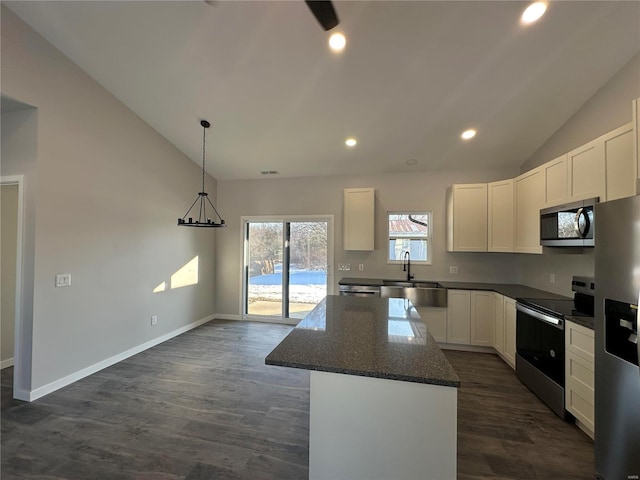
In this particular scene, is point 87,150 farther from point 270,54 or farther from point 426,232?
point 426,232

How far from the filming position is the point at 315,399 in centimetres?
132

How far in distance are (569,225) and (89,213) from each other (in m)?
→ 5.03

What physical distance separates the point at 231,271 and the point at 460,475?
452 centimetres

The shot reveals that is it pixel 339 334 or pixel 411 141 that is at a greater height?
pixel 411 141

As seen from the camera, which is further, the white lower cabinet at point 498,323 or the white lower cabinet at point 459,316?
the white lower cabinet at point 459,316

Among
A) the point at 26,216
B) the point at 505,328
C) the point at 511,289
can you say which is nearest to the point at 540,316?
the point at 505,328

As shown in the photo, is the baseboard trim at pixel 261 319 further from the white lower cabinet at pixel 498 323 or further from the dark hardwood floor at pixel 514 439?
the white lower cabinet at pixel 498 323

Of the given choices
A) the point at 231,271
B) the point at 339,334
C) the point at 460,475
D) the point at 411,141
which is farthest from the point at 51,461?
the point at 411,141

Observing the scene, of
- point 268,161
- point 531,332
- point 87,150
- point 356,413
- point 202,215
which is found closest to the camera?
point 356,413

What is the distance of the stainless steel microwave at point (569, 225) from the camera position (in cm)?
224

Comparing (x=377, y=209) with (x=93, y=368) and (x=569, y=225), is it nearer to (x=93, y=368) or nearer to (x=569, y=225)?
(x=569, y=225)

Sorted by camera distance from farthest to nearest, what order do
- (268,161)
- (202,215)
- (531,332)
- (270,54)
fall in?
1. (202,215)
2. (268,161)
3. (531,332)
4. (270,54)

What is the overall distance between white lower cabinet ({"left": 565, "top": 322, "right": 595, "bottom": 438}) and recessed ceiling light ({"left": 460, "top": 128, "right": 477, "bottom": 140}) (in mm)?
2437

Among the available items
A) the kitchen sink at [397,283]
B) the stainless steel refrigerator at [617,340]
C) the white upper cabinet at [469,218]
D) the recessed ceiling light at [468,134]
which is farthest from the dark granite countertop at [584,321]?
the recessed ceiling light at [468,134]
